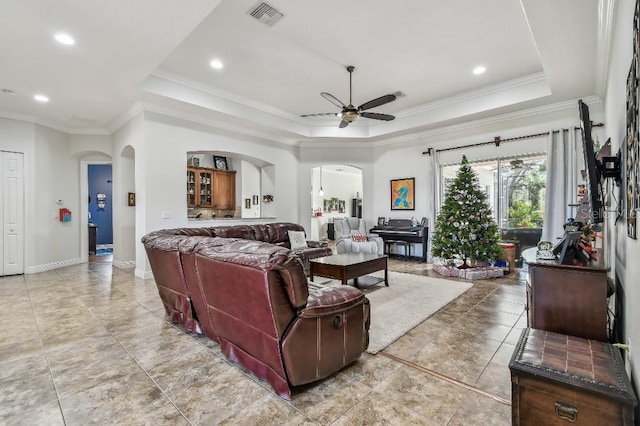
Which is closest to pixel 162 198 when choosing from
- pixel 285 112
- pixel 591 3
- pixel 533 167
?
pixel 285 112

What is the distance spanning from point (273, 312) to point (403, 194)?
6172 millimetres

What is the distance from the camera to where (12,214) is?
577 cm

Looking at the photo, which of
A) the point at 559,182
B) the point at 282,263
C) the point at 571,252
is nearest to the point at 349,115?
the point at 571,252

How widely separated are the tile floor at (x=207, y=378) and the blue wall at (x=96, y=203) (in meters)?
7.86

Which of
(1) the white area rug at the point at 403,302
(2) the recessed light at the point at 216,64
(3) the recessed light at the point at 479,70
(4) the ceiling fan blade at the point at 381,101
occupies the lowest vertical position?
(1) the white area rug at the point at 403,302

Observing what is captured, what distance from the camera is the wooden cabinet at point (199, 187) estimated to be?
8.87 metres

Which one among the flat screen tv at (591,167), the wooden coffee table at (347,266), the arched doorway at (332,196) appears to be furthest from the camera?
the arched doorway at (332,196)

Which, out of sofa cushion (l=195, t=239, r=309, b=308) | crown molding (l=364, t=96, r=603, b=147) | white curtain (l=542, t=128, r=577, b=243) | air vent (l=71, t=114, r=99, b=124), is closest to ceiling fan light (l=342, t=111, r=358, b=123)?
crown molding (l=364, t=96, r=603, b=147)

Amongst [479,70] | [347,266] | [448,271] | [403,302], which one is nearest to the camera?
[403,302]

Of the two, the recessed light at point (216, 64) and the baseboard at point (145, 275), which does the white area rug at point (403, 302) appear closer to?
the baseboard at point (145, 275)

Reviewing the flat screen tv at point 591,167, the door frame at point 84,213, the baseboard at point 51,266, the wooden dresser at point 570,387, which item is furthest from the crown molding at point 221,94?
the wooden dresser at point 570,387

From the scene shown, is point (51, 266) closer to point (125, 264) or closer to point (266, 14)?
point (125, 264)

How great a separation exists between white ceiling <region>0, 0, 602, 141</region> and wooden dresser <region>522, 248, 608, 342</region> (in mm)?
2361

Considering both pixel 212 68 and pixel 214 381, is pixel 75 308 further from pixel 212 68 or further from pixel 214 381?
pixel 212 68
